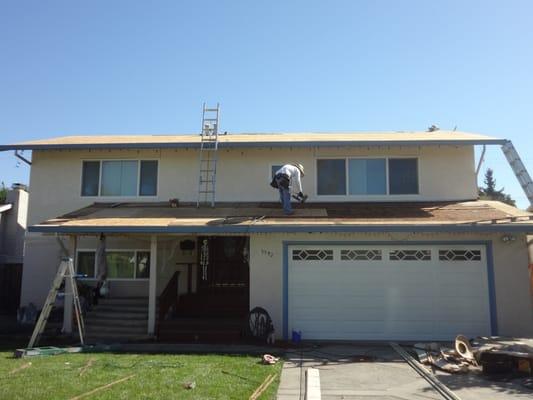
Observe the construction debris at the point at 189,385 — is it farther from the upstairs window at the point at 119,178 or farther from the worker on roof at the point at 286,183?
the upstairs window at the point at 119,178

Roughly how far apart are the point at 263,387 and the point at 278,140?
8.61 meters

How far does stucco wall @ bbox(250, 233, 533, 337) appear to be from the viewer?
11000 mm

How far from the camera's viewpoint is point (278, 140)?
14.2 meters

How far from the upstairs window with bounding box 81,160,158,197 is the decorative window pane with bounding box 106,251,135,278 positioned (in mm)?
1840

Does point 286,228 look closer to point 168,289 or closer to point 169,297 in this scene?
point 168,289

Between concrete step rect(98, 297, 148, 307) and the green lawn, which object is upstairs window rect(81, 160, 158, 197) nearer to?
concrete step rect(98, 297, 148, 307)

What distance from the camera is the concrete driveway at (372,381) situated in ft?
22.2

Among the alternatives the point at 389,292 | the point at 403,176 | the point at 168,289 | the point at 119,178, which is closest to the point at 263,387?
the point at 389,292

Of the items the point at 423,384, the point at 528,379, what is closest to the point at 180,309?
the point at 423,384

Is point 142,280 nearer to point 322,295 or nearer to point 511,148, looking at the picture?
point 322,295

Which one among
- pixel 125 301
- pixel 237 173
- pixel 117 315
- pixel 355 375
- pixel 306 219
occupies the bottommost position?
pixel 355 375

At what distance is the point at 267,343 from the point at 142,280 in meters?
5.04

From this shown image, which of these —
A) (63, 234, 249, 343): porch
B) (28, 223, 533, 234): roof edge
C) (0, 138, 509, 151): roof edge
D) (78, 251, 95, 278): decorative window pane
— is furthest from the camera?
(78, 251, 95, 278): decorative window pane

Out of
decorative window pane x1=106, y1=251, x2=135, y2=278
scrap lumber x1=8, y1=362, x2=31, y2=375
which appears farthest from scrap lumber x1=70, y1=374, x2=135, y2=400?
decorative window pane x1=106, y1=251, x2=135, y2=278
